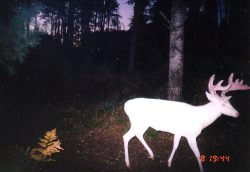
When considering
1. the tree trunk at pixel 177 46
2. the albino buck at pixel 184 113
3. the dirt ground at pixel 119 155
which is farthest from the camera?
the tree trunk at pixel 177 46

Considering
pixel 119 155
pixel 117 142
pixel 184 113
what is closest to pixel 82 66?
pixel 117 142

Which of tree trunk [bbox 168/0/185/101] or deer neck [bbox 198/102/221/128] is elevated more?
tree trunk [bbox 168/0/185/101]

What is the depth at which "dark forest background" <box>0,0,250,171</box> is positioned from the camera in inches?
182

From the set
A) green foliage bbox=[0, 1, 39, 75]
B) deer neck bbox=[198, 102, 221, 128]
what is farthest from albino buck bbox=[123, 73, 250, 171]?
green foliage bbox=[0, 1, 39, 75]

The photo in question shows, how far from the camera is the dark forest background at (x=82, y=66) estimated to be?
4.62 m

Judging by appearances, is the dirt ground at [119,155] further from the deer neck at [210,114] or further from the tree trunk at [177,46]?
the tree trunk at [177,46]

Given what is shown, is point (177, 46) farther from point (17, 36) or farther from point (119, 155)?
point (17, 36)

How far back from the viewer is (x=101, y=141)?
18.4ft

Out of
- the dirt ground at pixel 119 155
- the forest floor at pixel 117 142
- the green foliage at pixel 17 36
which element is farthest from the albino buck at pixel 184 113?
the green foliage at pixel 17 36

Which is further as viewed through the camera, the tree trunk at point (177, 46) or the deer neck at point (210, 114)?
the tree trunk at point (177, 46)

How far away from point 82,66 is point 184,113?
15.0 m

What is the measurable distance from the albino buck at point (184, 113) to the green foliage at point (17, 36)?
2.98m

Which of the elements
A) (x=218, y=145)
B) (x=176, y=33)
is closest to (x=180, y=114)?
(x=218, y=145)

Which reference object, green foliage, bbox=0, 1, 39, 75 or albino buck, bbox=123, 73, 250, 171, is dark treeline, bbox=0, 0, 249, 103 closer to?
green foliage, bbox=0, 1, 39, 75
